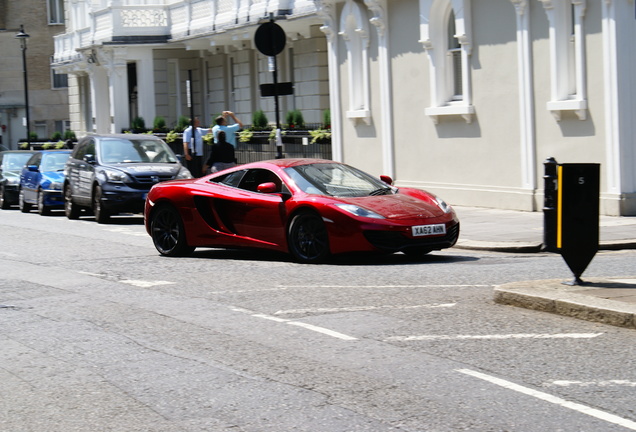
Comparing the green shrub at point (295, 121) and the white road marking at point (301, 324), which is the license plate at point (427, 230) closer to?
the white road marking at point (301, 324)

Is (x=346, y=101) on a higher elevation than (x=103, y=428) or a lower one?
higher

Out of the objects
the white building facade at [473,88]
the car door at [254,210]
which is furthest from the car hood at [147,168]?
the car door at [254,210]

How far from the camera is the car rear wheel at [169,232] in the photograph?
609 inches

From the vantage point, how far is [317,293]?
1104 cm

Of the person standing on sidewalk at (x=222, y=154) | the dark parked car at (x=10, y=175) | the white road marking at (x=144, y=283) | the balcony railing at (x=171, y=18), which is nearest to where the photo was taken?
the white road marking at (x=144, y=283)

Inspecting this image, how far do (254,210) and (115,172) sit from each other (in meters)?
9.46

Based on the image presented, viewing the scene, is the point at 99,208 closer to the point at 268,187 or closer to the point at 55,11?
the point at 268,187

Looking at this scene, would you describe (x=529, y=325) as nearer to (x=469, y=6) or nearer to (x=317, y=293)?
(x=317, y=293)

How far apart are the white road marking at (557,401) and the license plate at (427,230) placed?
6.20m

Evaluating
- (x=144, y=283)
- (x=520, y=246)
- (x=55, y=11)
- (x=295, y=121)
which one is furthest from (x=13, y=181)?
(x=55, y=11)

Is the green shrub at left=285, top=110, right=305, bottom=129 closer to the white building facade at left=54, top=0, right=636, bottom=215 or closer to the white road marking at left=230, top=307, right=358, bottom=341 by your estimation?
the white building facade at left=54, top=0, right=636, bottom=215

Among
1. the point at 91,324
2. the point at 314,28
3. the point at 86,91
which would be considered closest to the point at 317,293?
the point at 91,324

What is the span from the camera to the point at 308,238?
45.6 feet

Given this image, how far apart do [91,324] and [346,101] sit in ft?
57.0
